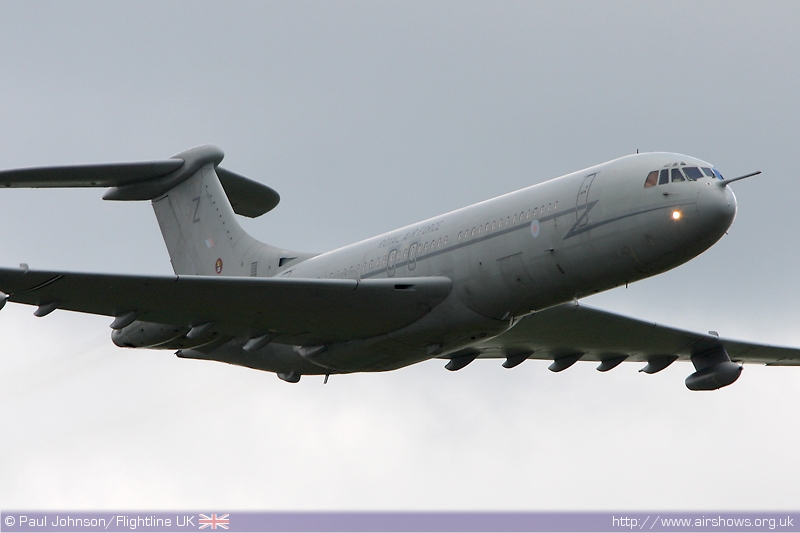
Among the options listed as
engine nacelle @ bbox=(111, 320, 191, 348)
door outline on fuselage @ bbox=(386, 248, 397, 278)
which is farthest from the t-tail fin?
engine nacelle @ bbox=(111, 320, 191, 348)

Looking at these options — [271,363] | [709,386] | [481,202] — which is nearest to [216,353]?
[271,363]

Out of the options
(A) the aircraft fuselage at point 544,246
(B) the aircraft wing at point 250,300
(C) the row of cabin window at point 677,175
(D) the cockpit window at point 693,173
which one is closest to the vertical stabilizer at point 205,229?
(A) the aircraft fuselage at point 544,246

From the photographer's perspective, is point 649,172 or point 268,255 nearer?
point 649,172

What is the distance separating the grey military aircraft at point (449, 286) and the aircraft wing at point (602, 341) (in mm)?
69

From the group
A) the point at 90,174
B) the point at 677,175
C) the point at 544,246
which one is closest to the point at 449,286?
the point at 544,246

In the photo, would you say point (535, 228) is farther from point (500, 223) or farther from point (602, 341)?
point (602, 341)

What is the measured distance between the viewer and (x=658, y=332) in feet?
107

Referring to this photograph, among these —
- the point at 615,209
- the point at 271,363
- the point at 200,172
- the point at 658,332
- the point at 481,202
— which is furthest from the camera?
the point at 200,172

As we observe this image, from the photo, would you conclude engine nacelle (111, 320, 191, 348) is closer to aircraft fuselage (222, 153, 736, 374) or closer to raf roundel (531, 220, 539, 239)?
aircraft fuselage (222, 153, 736, 374)

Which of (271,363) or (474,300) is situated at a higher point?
(474,300)

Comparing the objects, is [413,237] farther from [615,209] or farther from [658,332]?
[658,332]

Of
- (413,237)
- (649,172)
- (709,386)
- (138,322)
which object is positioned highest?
(649,172)

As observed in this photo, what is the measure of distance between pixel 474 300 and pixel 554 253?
2198mm

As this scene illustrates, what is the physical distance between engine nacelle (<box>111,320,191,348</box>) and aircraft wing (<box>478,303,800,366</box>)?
7888mm
